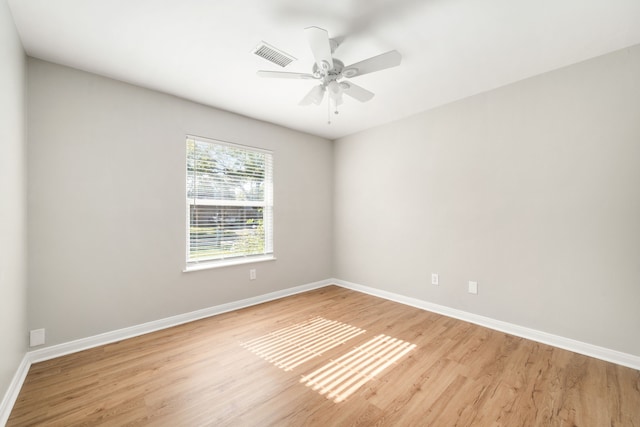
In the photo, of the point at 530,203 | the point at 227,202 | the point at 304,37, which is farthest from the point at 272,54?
the point at 530,203

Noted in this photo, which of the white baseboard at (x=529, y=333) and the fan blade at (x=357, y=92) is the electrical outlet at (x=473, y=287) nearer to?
the white baseboard at (x=529, y=333)

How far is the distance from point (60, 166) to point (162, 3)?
1.65 meters

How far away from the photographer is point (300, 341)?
99.9 inches

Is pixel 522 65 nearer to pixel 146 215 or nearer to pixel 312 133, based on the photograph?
pixel 312 133

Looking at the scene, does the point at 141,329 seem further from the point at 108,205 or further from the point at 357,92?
the point at 357,92

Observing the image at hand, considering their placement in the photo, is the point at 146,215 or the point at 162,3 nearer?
the point at 162,3

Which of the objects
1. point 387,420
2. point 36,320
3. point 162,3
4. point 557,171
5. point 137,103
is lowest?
point 387,420

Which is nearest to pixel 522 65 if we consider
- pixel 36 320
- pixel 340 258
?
pixel 340 258

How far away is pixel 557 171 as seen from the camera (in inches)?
96.0

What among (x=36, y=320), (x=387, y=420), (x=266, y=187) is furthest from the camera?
(x=266, y=187)

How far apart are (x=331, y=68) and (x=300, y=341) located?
7.77 feet

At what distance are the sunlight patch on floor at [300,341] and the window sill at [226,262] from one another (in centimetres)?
105

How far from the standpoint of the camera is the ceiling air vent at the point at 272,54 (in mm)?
1942

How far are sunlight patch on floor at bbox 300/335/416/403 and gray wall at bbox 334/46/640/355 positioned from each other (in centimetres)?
116
